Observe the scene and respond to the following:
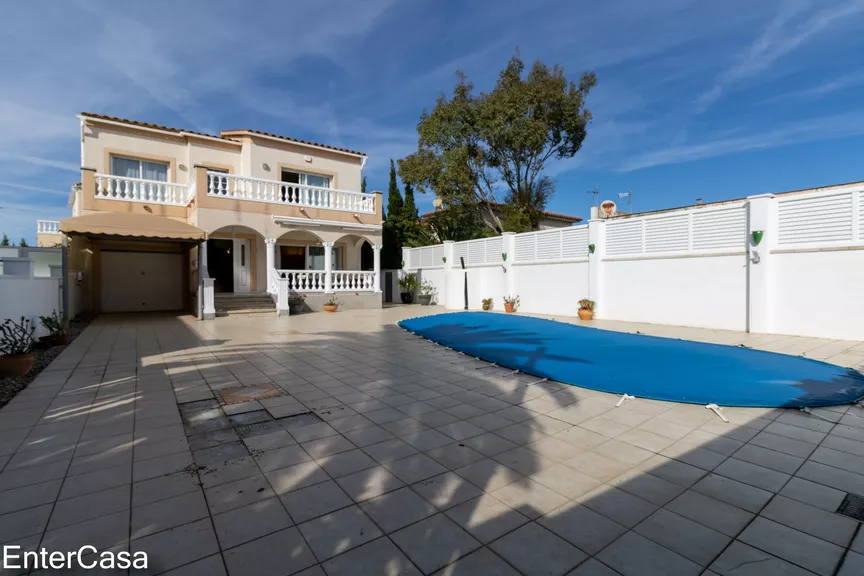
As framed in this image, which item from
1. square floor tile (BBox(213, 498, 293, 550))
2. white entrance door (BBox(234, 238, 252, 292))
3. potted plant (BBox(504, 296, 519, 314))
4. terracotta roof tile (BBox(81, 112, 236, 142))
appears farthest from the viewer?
white entrance door (BBox(234, 238, 252, 292))

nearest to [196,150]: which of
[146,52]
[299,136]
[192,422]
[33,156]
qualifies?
[299,136]

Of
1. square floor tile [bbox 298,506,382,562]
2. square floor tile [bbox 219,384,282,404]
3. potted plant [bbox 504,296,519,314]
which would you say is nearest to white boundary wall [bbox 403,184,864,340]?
potted plant [bbox 504,296,519,314]

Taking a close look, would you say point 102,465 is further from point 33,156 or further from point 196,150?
point 33,156

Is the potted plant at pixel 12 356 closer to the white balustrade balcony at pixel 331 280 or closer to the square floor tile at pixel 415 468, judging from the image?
the square floor tile at pixel 415 468

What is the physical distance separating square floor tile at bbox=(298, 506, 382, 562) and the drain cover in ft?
Answer: 9.08

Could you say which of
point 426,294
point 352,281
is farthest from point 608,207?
point 352,281

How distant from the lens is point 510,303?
581 inches

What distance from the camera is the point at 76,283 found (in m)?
12.8

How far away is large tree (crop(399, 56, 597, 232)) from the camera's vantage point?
1639cm

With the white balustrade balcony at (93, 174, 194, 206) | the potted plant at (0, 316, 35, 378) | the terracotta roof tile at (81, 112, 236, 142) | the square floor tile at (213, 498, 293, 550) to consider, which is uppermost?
the terracotta roof tile at (81, 112, 236, 142)

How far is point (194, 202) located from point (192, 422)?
39.6ft

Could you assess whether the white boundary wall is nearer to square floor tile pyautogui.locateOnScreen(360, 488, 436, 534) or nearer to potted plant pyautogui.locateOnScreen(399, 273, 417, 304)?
potted plant pyautogui.locateOnScreen(399, 273, 417, 304)

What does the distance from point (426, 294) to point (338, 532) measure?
17175 millimetres

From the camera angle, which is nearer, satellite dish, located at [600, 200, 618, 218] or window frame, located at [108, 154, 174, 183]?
window frame, located at [108, 154, 174, 183]
